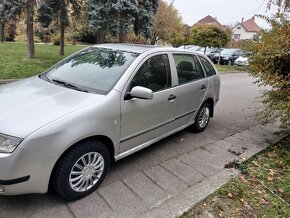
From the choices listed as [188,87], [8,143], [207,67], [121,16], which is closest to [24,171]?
[8,143]

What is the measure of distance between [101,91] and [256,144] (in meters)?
3.06

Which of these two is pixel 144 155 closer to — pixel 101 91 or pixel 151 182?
pixel 151 182

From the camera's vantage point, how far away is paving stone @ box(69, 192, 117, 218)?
8.60 ft

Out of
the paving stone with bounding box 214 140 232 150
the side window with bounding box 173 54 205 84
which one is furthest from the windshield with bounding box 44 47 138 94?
the paving stone with bounding box 214 140 232 150

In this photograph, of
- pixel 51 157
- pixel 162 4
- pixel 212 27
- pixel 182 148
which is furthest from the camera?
pixel 162 4

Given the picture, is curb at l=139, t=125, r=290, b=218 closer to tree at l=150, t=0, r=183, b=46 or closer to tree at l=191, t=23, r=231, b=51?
tree at l=191, t=23, r=231, b=51

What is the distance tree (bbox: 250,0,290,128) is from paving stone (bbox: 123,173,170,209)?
8.03 feet

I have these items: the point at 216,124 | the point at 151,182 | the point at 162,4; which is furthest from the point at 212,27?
the point at 151,182

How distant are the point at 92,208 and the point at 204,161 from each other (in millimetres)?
1869

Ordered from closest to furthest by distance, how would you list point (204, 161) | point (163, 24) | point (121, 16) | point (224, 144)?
point (204, 161), point (224, 144), point (121, 16), point (163, 24)

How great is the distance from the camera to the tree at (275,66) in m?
4.28

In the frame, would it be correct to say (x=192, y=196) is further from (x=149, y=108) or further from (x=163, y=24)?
(x=163, y=24)

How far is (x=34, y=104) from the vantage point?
8.70 feet

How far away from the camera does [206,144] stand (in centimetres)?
457
